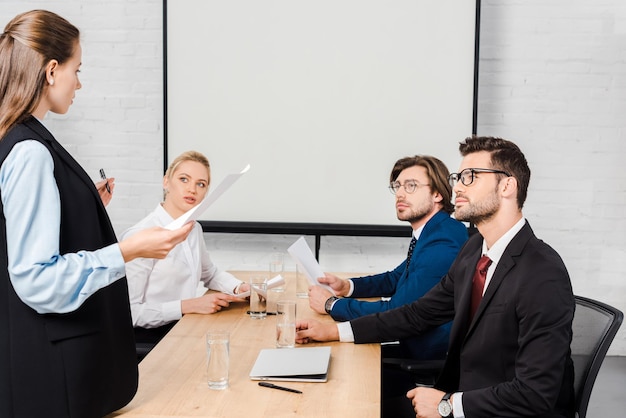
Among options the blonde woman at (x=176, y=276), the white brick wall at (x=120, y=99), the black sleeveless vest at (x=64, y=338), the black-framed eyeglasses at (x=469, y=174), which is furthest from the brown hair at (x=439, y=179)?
the white brick wall at (x=120, y=99)

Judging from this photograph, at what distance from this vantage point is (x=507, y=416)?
66.3 inches

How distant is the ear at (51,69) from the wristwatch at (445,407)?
117cm

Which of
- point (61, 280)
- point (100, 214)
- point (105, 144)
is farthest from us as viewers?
point (105, 144)

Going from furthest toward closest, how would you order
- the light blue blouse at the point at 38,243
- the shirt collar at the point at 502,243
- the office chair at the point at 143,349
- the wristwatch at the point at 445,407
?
the office chair at the point at 143,349 < the shirt collar at the point at 502,243 < the wristwatch at the point at 445,407 < the light blue blouse at the point at 38,243

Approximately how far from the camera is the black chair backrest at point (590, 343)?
1765mm

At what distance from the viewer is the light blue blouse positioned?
1.28 meters

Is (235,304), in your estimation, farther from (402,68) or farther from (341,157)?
(402,68)

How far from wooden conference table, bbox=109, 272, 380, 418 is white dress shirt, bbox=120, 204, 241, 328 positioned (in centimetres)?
31

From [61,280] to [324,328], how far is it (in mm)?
951

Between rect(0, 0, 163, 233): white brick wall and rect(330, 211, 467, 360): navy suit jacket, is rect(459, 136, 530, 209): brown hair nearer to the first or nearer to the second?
rect(330, 211, 467, 360): navy suit jacket

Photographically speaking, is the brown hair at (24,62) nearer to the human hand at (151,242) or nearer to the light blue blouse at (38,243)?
the light blue blouse at (38,243)

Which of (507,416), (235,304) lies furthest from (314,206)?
(507,416)

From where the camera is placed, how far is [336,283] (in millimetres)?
2697

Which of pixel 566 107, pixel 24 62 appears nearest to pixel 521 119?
pixel 566 107
